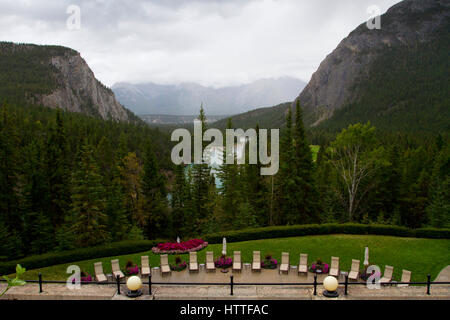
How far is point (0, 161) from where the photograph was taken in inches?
1108

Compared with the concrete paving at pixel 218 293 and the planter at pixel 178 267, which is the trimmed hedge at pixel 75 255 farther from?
the concrete paving at pixel 218 293

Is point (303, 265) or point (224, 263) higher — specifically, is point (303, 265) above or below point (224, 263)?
above

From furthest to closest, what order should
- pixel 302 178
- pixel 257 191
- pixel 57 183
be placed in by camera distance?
pixel 257 191
pixel 302 178
pixel 57 183

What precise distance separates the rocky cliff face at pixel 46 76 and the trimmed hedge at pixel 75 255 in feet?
450

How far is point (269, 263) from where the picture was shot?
60.1ft

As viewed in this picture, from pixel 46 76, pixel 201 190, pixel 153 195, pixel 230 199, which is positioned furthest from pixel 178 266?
pixel 46 76

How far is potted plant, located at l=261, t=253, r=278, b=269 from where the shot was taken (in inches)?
717

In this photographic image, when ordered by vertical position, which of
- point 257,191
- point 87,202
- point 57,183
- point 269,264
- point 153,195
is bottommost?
point 269,264

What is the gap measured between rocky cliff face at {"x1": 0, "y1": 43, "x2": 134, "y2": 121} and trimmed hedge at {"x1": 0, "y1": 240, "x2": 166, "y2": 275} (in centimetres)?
13720

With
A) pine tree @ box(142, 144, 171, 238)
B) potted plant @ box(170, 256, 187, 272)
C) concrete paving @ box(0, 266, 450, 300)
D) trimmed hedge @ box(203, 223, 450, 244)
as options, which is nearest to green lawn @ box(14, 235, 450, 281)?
trimmed hedge @ box(203, 223, 450, 244)

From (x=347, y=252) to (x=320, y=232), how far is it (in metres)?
3.98

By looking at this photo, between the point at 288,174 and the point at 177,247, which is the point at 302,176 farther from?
the point at 177,247

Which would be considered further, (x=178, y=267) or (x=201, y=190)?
(x=201, y=190)
